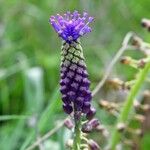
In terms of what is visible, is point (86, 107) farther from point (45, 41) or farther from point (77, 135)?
point (45, 41)

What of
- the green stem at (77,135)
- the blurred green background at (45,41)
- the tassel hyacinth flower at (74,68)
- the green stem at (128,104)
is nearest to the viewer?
the tassel hyacinth flower at (74,68)

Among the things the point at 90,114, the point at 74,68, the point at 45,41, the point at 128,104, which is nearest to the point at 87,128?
the point at 90,114

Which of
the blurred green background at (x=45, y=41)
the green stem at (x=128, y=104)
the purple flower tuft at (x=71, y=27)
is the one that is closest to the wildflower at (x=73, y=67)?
the purple flower tuft at (x=71, y=27)

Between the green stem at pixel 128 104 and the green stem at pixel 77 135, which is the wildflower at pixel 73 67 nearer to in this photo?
the green stem at pixel 77 135

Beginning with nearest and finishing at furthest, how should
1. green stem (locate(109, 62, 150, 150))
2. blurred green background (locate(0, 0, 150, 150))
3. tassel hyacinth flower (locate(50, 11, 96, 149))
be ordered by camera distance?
1. tassel hyacinth flower (locate(50, 11, 96, 149))
2. green stem (locate(109, 62, 150, 150))
3. blurred green background (locate(0, 0, 150, 150))

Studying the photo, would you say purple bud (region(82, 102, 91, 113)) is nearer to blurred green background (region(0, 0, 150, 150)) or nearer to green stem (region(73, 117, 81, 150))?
green stem (region(73, 117, 81, 150))

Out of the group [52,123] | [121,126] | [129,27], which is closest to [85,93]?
[121,126]

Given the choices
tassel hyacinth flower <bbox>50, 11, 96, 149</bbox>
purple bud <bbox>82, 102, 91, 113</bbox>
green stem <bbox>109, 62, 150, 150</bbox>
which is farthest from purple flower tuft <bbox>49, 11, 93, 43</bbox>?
green stem <bbox>109, 62, 150, 150</bbox>

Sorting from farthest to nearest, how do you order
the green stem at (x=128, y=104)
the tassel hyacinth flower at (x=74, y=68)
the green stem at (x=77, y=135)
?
the green stem at (x=128, y=104) → the green stem at (x=77, y=135) → the tassel hyacinth flower at (x=74, y=68)

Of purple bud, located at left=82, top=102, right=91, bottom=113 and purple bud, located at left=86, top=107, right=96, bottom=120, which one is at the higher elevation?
purple bud, located at left=82, top=102, right=91, bottom=113
